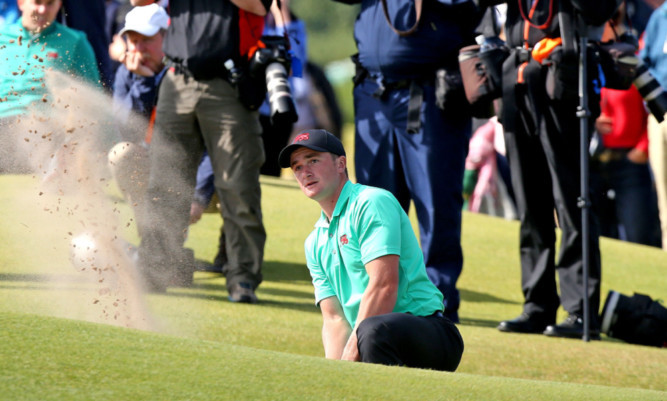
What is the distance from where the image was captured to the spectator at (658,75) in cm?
944

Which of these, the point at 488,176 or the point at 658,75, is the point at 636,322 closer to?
the point at 658,75

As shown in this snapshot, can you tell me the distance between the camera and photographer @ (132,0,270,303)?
7254 mm

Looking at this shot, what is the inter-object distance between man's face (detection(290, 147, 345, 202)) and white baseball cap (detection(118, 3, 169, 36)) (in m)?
3.61

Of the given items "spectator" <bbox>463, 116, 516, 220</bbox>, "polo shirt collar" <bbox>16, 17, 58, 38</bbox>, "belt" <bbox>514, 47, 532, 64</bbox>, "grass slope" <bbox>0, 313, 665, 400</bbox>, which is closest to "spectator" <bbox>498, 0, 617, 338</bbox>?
"belt" <bbox>514, 47, 532, 64</bbox>

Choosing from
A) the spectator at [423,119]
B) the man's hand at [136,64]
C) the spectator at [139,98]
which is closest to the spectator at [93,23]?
the spectator at [139,98]

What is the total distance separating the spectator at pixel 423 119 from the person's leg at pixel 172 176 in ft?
3.92

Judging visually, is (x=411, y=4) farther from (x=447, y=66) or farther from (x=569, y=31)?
(x=569, y=31)

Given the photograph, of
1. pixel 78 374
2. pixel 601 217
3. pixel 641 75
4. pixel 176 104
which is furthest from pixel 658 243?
pixel 78 374

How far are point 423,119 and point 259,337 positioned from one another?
1775mm

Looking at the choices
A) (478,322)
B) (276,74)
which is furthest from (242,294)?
(478,322)

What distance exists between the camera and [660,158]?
34.6 ft

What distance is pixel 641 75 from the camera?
22.6 feet

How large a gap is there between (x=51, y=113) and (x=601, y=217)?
703cm

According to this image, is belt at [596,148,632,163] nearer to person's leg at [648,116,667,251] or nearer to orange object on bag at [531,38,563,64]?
person's leg at [648,116,667,251]
